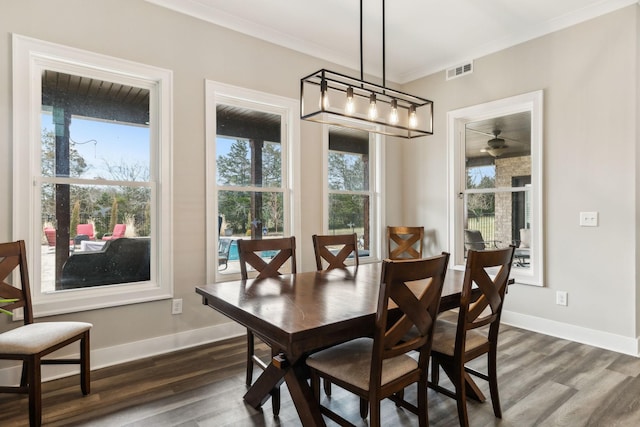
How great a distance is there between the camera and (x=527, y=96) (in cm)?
377

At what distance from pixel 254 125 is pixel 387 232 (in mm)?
2110

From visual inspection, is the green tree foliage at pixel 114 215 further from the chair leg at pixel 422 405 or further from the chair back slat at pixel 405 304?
the chair leg at pixel 422 405

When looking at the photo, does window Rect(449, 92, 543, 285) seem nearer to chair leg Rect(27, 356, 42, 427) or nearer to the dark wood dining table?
the dark wood dining table

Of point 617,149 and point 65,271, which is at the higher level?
point 617,149

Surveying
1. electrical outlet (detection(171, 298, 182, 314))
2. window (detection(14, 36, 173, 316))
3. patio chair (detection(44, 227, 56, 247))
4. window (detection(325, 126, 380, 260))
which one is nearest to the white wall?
window (detection(325, 126, 380, 260))

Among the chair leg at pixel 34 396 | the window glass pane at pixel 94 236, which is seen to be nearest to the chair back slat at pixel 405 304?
the chair leg at pixel 34 396

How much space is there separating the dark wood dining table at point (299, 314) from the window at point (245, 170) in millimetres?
1149

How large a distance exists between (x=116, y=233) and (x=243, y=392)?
163 centimetres

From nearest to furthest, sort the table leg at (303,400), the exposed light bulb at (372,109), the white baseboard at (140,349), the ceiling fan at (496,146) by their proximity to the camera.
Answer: the table leg at (303,400)
the exposed light bulb at (372,109)
the white baseboard at (140,349)
the ceiling fan at (496,146)

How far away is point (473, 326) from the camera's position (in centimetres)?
198

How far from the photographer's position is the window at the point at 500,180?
3.77 metres

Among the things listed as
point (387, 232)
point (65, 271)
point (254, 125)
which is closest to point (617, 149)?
point (387, 232)

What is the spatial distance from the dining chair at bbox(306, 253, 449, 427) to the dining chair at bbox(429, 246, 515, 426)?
8.4 inches

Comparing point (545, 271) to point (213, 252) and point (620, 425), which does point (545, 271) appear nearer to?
point (620, 425)
